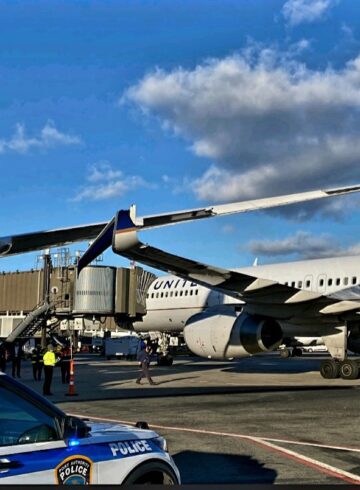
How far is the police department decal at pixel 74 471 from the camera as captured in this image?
4.43 m

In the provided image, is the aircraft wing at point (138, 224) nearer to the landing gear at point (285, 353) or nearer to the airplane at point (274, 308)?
the airplane at point (274, 308)

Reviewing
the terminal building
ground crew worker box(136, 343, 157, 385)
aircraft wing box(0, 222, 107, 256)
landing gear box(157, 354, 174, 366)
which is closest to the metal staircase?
the terminal building

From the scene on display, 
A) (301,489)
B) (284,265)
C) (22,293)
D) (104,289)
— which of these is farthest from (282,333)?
(22,293)

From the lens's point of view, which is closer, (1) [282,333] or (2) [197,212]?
(2) [197,212]

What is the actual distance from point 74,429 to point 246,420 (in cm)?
797

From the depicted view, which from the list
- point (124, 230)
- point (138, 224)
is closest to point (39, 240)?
point (138, 224)

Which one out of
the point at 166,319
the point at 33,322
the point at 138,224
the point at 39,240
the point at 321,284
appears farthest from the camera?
the point at 33,322

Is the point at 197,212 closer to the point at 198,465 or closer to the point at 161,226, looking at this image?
the point at 161,226

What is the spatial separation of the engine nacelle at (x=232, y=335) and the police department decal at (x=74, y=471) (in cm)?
1659

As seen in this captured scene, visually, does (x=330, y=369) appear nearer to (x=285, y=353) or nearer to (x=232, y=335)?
(x=232, y=335)

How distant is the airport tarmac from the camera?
7.80 m

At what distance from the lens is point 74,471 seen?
14.7 feet

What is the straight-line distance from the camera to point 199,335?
21828mm

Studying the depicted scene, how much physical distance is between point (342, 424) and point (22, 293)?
4564cm
